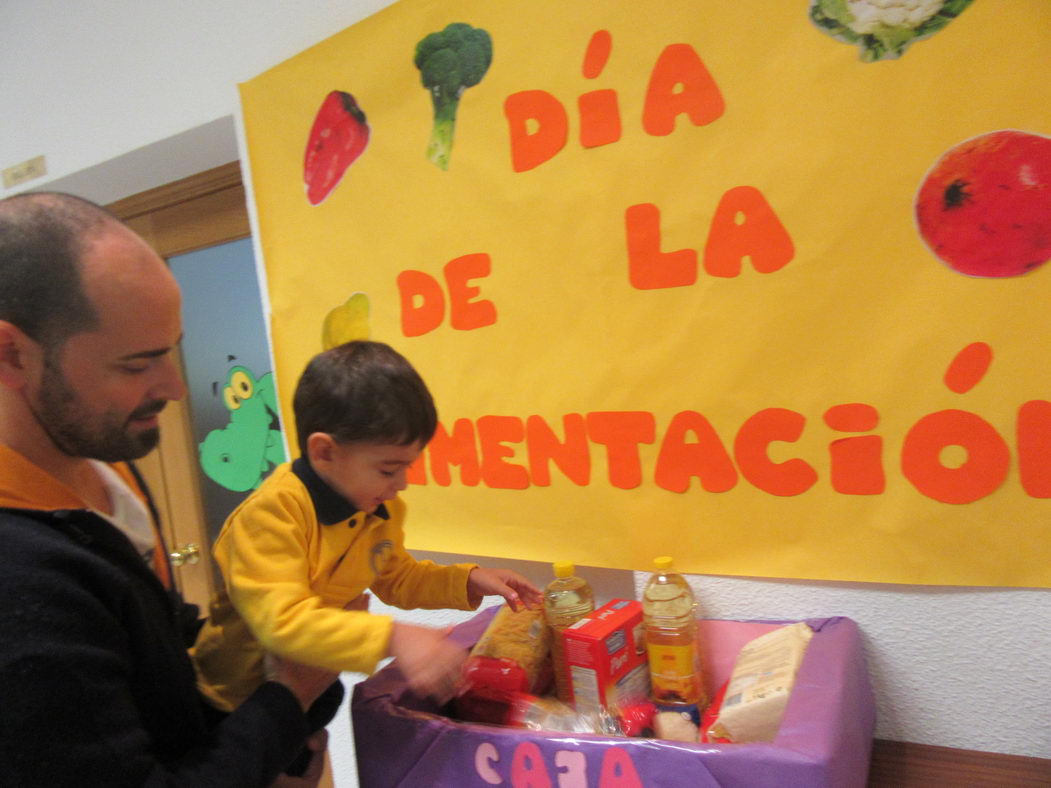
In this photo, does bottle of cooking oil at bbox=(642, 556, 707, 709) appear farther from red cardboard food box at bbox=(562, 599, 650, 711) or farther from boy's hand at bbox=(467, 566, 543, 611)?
boy's hand at bbox=(467, 566, 543, 611)

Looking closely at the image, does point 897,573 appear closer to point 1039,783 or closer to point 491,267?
point 1039,783

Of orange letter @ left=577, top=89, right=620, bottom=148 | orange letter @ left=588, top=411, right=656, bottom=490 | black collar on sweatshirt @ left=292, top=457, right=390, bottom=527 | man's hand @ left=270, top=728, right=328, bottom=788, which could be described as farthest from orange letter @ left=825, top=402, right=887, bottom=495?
man's hand @ left=270, top=728, right=328, bottom=788

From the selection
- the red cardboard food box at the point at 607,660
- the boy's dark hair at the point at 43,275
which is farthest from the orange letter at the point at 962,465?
the boy's dark hair at the point at 43,275

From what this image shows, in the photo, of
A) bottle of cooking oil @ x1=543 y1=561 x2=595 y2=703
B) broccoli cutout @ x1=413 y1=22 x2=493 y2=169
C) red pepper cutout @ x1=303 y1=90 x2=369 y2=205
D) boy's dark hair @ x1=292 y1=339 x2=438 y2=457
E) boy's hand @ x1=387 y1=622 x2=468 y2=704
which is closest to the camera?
boy's hand @ x1=387 y1=622 x2=468 y2=704

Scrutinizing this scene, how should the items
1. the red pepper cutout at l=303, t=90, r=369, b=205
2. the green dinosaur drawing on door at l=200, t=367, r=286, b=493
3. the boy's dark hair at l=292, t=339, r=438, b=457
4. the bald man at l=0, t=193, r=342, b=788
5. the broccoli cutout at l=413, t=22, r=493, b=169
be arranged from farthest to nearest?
the green dinosaur drawing on door at l=200, t=367, r=286, b=493 < the red pepper cutout at l=303, t=90, r=369, b=205 < the broccoli cutout at l=413, t=22, r=493, b=169 < the boy's dark hair at l=292, t=339, r=438, b=457 < the bald man at l=0, t=193, r=342, b=788

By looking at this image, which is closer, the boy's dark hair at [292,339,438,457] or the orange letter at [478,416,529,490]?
the boy's dark hair at [292,339,438,457]

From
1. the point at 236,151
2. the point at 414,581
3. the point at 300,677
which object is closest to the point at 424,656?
the point at 300,677

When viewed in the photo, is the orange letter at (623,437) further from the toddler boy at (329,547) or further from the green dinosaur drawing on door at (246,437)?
the green dinosaur drawing on door at (246,437)

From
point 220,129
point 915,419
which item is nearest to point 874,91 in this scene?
point 915,419

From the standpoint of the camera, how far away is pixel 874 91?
74 centimetres

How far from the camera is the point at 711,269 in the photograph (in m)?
0.84

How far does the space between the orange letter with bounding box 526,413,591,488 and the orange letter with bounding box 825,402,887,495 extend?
12.4 inches

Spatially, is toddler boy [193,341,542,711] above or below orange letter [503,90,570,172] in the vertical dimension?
below

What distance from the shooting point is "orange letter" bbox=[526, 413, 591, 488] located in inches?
37.7
